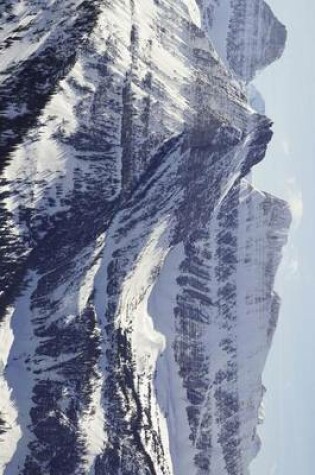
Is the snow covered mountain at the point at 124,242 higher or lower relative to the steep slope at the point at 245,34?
lower

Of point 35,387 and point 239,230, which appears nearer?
point 35,387

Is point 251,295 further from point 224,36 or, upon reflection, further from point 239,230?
point 224,36

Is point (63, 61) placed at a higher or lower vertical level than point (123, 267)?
higher

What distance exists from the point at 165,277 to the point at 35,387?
43624mm

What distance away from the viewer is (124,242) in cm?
10012

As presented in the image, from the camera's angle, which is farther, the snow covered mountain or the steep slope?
the steep slope

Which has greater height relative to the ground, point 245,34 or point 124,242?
point 245,34

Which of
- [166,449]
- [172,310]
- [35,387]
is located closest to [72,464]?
[35,387]

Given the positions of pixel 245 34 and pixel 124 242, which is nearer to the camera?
pixel 124 242

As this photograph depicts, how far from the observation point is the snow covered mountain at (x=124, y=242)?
75625 mm

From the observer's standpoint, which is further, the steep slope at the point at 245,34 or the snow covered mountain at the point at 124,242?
the steep slope at the point at 245,34

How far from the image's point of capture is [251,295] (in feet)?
468

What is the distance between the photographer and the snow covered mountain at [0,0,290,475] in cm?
7562

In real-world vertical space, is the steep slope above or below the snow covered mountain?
above
